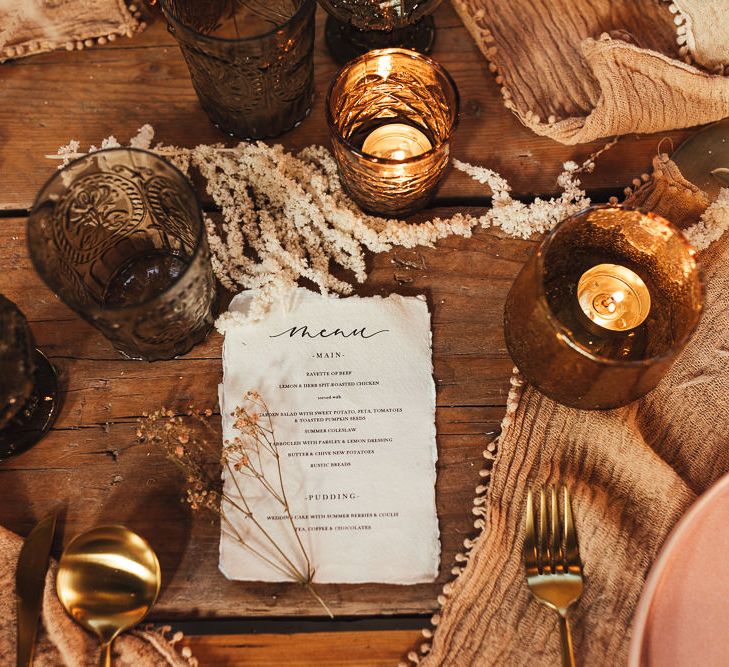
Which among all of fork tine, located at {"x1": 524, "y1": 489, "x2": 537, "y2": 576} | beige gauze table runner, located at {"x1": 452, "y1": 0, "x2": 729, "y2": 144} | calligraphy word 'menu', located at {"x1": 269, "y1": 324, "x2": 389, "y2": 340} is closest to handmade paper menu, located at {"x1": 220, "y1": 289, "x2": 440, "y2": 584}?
calligraphy word 'menu', located at {"x1": 269, "y1": 324, "x2": 389, "y2": 340}

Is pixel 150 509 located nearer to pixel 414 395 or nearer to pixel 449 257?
pixel 414 395

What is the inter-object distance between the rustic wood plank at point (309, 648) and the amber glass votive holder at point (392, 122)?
0.53 meters

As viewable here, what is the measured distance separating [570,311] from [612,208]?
5.4 inches

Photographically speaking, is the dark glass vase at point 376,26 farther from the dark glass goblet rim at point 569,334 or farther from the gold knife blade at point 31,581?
the gold knife blade at point 31,581

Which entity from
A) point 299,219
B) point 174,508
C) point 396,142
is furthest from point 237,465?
point 396,142

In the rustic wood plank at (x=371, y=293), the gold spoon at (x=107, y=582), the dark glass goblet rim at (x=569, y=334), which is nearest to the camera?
Result: the dark glass goblet rim at (x=569, y=334)

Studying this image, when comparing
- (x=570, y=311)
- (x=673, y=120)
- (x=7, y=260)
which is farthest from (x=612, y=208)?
(x=7, y=260)

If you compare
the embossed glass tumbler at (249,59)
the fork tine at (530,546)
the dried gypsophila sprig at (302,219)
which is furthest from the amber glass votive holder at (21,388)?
the fork tine at (530,546)

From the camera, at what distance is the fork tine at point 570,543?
29.1 inches

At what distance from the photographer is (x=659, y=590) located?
2.24ft

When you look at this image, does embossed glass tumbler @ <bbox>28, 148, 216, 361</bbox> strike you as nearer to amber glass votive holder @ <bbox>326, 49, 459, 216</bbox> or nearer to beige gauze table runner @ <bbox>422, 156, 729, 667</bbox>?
amber glass votive holder @ <bbox>326, 49, 459, 216</bbox>

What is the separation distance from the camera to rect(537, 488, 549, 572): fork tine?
2.44ft

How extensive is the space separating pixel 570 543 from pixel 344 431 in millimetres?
293

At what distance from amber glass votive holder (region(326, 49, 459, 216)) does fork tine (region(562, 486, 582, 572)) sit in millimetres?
421
